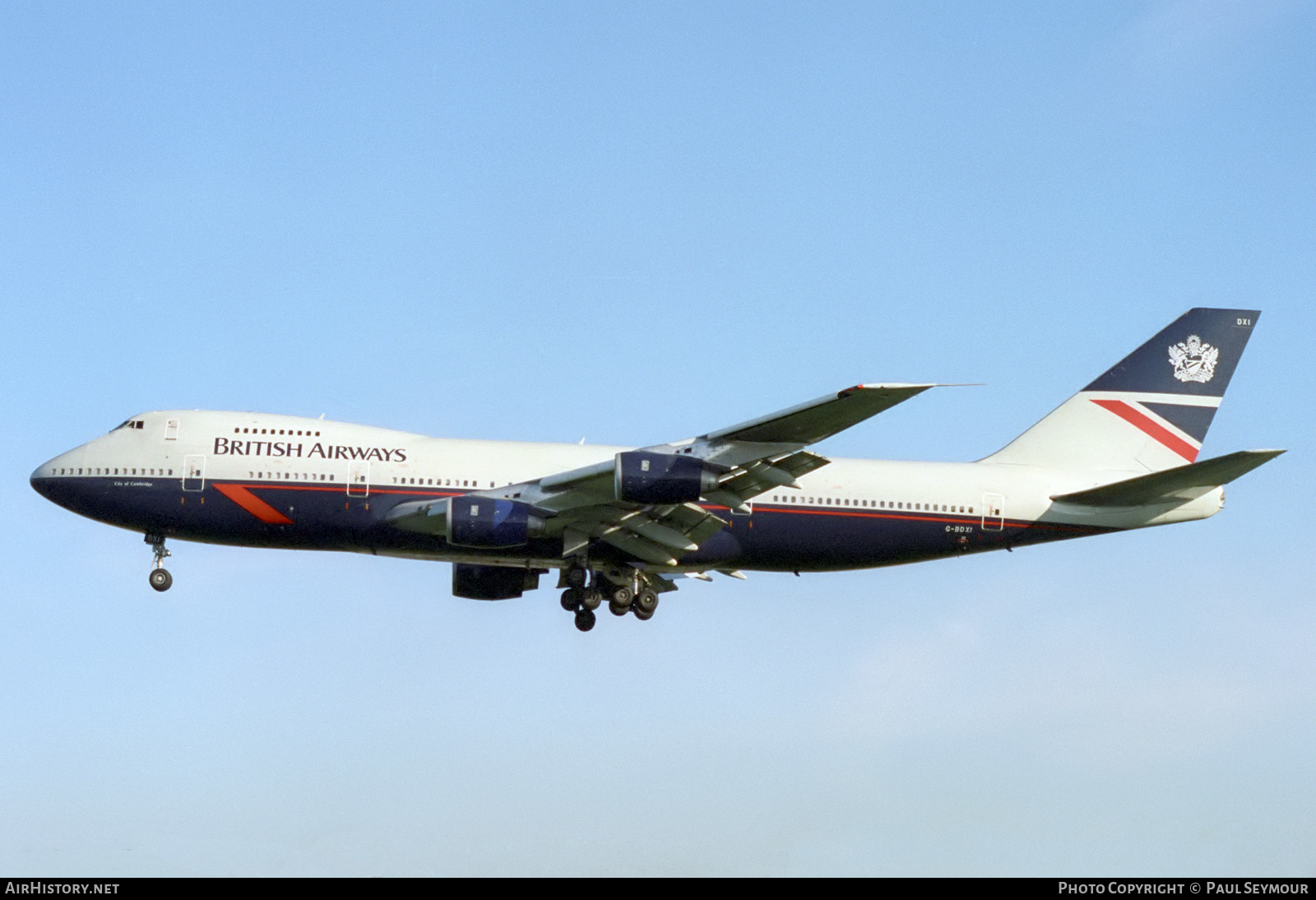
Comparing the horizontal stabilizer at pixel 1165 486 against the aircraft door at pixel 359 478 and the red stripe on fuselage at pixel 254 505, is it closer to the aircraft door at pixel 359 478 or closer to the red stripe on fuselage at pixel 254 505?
the aircraft door at pixel 359 478

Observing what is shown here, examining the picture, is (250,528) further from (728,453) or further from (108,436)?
(728,453)

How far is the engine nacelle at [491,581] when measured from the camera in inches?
1590

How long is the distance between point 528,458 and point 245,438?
6732 millimetres

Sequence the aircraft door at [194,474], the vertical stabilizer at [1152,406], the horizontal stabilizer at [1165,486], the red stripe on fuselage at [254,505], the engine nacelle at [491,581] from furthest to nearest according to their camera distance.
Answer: the vertical stabilizer at [1152,406] → the engine nacelle at [491,581] → the aircraft door at [194,474] → the red stripe on fuselage at [254,505] → the horizontal stabilizer at [1165,486]

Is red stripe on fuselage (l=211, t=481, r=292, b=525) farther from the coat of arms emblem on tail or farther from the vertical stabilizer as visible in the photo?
the coat of arms emblem on tail

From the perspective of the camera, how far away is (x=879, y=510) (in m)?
37.6

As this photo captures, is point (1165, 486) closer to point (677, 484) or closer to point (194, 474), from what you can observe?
point (677, 484)

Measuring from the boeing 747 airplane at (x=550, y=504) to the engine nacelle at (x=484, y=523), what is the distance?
4cm

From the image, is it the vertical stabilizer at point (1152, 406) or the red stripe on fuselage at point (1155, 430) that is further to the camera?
the red stripe on fuselage at point (1155, 430)

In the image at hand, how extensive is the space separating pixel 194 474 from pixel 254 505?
5.70 ft

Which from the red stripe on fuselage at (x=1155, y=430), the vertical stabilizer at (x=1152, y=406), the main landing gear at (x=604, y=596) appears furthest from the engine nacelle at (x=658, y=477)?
the red stripe on fuselage at (x=1155, y=430)

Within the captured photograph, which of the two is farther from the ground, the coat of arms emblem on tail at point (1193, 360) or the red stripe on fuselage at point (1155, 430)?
the coat of arms emblem on tail at point (1193, 360)

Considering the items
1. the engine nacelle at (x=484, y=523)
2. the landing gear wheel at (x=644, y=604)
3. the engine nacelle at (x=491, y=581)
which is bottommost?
the landing gear wheel at (x=644, y=604)

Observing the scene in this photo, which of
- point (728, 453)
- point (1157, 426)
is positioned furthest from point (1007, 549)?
point (728, 453)
